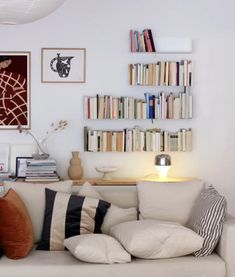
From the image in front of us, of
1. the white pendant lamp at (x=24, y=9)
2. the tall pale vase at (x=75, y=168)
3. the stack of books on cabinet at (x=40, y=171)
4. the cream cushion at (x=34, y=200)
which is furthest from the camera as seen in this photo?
the tall pale vase at (x=75, y=168)

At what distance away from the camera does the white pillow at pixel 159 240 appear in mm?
4164

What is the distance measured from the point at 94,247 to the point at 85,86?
2452mm

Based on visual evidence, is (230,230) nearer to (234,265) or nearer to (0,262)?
(234,265)

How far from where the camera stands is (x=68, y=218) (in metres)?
4.57

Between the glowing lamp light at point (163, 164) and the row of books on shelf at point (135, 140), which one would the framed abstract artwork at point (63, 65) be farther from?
the glowing lamp light at point (163, 164)

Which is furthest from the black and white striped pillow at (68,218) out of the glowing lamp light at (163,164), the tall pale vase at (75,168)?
the glowing lamp light at (163,164)

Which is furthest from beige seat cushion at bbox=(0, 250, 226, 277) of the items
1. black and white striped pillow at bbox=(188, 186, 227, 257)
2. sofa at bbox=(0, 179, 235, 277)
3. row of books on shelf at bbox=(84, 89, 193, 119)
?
row of books on shelf at bbox=(84, 89, 193, 119)

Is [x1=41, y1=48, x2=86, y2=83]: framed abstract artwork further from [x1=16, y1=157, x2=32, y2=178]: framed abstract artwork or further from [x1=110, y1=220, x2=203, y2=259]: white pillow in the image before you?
[x1=110, y1=220, x2=203, y2=259]: white pillow

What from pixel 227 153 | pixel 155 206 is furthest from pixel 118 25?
pixel 155 206

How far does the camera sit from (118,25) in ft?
20.5

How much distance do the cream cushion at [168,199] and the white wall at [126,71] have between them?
4.87ft

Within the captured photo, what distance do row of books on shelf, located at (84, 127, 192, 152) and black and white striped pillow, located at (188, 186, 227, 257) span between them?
1679 mm

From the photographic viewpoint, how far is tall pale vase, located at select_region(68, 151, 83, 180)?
609 centimetres

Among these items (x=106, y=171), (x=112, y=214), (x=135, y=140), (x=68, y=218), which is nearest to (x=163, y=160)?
(x=135, y=140)
